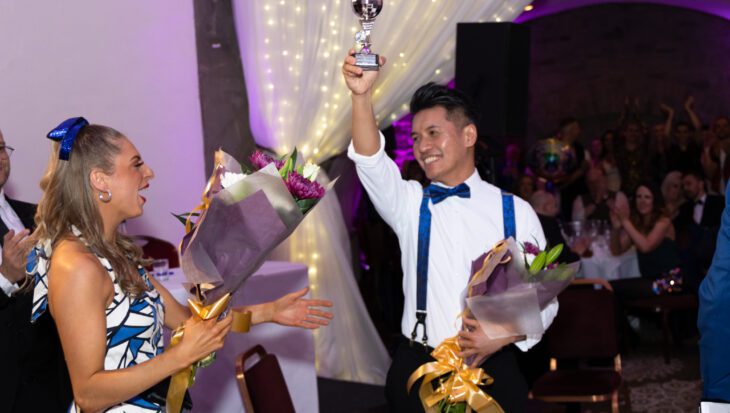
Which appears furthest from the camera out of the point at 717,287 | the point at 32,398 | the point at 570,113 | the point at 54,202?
the point at 570,113

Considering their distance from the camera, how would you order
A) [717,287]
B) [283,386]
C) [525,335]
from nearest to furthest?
[717,287] → [525,335] → [283,386]

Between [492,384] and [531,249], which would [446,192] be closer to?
[531,249]

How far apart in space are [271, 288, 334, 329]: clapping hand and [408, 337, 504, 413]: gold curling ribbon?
1.12ft

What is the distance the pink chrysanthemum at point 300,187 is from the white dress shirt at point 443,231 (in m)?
0.46

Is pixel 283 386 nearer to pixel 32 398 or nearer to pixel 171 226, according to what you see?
pixel 32 398

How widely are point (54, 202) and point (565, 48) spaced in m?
10.1

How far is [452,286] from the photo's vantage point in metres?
2.76

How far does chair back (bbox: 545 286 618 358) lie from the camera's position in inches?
178

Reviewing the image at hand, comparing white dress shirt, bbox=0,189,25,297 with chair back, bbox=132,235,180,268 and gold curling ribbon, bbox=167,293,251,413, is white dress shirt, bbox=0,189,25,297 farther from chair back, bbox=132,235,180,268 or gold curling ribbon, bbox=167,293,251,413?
gold curling ribbon, bbox=167,293,251,413

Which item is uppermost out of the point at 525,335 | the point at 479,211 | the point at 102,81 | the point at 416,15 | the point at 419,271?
the point at 416,15

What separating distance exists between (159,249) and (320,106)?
146 cm

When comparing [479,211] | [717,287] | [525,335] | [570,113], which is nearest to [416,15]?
[479,211]

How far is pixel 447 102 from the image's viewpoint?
115 inches

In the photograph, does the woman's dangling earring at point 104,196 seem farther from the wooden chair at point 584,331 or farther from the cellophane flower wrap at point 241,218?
the wooden chair at point 584,331
